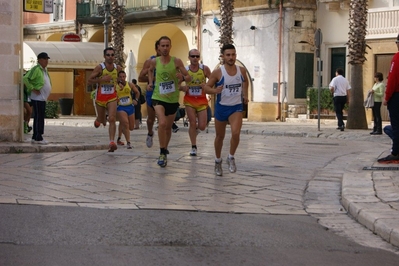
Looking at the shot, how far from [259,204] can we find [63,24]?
3792 centimetres

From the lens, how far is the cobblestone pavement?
8.36 metres

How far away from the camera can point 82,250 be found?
6062mm

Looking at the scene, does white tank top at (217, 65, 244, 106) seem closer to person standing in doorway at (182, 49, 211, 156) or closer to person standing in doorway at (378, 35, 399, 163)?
person standing in doorway at (378, 35, 399, 163)

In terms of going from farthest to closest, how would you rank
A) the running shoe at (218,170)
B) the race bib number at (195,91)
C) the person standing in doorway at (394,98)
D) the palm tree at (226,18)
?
the palm tree at (226,18) < the race bib number at (195,91) < the person standing in doorway at (394,98) < the running shoe at (218,170)

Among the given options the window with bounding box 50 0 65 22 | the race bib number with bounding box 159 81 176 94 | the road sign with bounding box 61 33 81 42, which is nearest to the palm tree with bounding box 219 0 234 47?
the road sign with bounding box 61 33 81 42

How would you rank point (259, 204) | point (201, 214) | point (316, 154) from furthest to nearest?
1. point (316, 154)
2. point (259, 204)
3. point (201, 214)

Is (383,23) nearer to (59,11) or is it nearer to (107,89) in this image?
(107,89)

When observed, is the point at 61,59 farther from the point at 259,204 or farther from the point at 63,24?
the point at 259,204

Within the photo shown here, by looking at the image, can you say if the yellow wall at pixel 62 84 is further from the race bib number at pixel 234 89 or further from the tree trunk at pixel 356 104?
the race bib number at pixel 234 89

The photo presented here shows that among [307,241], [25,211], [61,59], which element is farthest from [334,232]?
[61,59]

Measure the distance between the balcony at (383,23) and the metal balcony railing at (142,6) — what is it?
9.72 metres

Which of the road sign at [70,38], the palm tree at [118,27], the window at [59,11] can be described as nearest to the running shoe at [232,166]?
the palm tree at [118,27]

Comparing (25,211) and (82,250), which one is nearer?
(82,250)

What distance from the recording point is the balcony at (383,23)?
29516 mm
